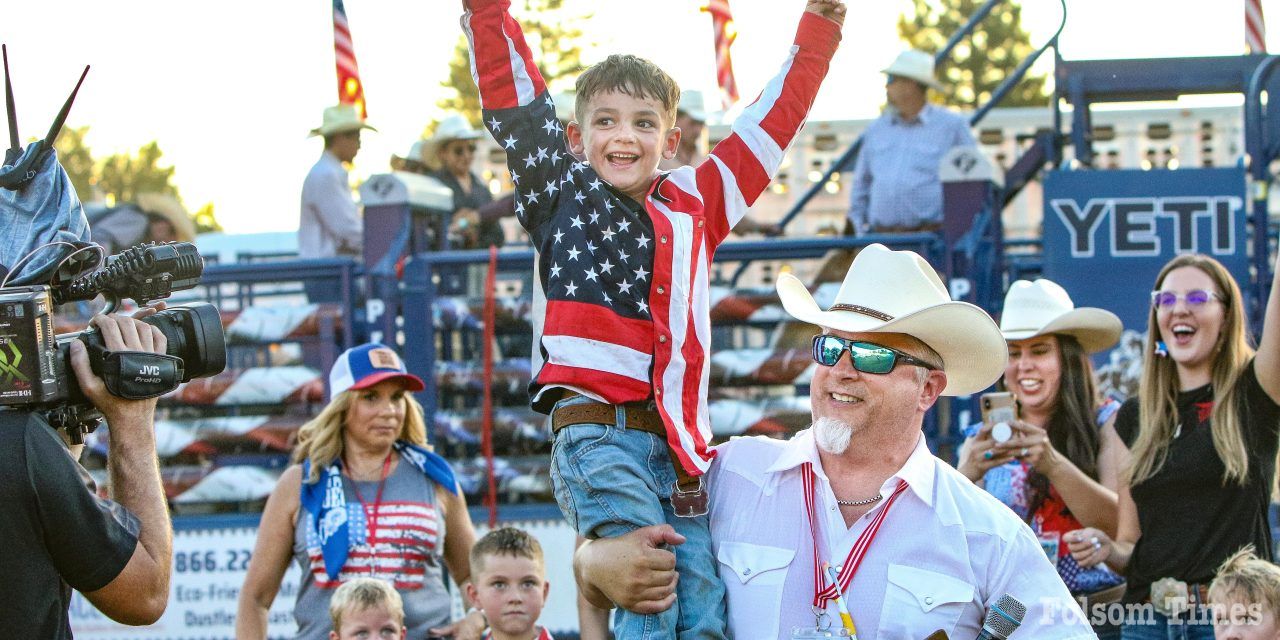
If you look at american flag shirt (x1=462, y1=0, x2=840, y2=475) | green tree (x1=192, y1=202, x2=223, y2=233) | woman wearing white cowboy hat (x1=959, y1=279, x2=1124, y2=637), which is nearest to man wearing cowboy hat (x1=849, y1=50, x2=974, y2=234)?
woman wearing white cowboy hat (x1=959, y1=279, x2=1124, y2=637)

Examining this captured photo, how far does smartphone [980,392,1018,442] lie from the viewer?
503cm

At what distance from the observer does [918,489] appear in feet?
12.4

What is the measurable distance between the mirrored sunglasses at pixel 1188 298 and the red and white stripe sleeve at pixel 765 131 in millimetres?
1806

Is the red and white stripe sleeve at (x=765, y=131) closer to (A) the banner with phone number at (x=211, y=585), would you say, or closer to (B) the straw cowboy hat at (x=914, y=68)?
(A) the banner with phone number at (x=211, y=585)

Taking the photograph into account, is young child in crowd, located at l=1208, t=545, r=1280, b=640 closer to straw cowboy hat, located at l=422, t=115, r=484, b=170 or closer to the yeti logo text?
the yeti logo text

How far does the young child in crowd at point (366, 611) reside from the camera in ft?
18.2

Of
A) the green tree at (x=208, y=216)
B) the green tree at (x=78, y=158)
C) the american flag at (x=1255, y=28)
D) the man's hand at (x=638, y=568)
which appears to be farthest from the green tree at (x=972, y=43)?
the man's hand at (x=638, y=568)

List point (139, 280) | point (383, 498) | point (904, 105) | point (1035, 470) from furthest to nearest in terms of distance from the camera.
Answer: point (904, 105) < point (383, 498) < point (1035, 470) < point (139, 280)

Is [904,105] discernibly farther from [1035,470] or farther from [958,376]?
[958,376]

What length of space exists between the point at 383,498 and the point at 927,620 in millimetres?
2958

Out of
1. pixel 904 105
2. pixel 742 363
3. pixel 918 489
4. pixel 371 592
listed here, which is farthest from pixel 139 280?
pixel 904 105

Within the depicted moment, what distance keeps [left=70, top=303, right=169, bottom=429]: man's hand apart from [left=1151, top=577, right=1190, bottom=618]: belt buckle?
335cm

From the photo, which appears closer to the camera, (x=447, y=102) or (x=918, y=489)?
(x=918, y=489)

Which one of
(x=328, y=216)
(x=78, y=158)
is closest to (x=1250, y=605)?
(x=328, y=216)
